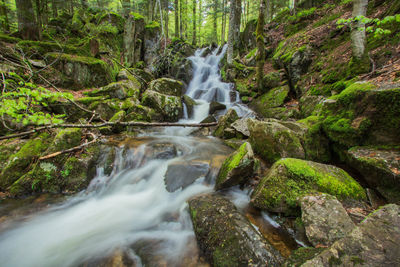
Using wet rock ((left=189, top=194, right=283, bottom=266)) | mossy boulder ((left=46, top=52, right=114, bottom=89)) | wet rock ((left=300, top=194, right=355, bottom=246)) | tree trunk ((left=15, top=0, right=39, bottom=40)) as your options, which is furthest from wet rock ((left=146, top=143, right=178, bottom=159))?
tree trunk ((left=15, top=0, right=39, bottom=40))

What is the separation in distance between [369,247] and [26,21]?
14.9 m

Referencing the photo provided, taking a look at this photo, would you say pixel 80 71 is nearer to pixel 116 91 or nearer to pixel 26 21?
pixel 116 91

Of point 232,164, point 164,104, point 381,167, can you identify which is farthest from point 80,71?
point 381,167

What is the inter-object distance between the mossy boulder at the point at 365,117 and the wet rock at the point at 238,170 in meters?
1.94

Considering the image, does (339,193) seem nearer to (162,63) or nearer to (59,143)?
(59,143)

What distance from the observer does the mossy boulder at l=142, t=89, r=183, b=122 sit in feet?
27.6

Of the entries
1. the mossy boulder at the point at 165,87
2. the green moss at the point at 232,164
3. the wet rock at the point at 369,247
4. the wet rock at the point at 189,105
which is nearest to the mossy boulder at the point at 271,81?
the wet rock at the point at 189,105

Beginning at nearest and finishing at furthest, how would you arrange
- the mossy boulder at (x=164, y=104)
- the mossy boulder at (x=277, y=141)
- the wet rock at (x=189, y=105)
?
the mossy boulder at (x=277, y=141) → the mossy boulder at (x=164, y=104) → the wet rock at (x=189, y=105)

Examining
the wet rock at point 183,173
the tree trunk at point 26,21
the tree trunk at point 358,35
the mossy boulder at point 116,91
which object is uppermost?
the tree trunk at point 26,21

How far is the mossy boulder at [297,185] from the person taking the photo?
2.79 metres

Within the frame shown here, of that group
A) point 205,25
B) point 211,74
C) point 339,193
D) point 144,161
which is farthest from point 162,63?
point 205,25

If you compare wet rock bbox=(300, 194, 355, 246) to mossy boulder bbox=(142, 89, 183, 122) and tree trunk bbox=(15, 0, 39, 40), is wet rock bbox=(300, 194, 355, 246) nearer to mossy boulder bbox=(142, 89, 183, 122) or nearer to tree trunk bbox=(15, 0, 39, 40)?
mossy boulder bbox=(142, 89, 183, 122)

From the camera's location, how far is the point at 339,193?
9.11 feet

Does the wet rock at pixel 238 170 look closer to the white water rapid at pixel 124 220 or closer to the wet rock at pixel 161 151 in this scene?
the white water rapid at pixel 124 220
